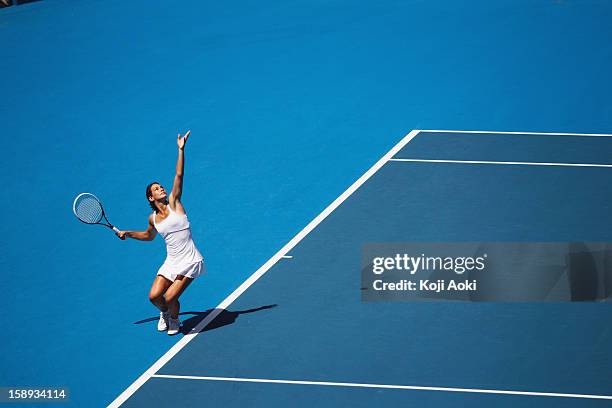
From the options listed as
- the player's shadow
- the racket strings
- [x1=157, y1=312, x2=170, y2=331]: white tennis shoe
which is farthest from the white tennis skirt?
the racket strings

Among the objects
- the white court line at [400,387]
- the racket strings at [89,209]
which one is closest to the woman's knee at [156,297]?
the white court line at [400,387]

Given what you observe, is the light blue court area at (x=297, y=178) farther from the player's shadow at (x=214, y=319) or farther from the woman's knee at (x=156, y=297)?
the woman's knee at (x=156, y=297)

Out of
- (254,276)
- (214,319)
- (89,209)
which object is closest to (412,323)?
(254,276)

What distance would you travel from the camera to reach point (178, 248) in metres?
8.77

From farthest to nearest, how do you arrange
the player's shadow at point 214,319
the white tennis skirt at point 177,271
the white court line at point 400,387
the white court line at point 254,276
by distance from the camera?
the player's shadow at point 214,319, the white tennis skirt at point 177,271, the white court line at point 254,276, the white court line at point 400,387

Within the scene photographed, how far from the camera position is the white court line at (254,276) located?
8.45 meters

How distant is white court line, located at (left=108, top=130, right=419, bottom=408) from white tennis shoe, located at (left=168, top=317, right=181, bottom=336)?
12 cm

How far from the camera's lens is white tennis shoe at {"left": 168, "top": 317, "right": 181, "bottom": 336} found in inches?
356

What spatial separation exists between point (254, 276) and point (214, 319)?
0.85 metres

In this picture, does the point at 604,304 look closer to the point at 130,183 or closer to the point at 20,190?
the point at 130,183

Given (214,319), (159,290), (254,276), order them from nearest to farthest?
(159,290)
(214,319)
(254,276)

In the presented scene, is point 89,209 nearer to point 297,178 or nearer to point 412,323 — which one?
point 297,178

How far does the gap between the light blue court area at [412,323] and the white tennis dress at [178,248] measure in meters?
0.76

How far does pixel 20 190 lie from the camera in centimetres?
1173
